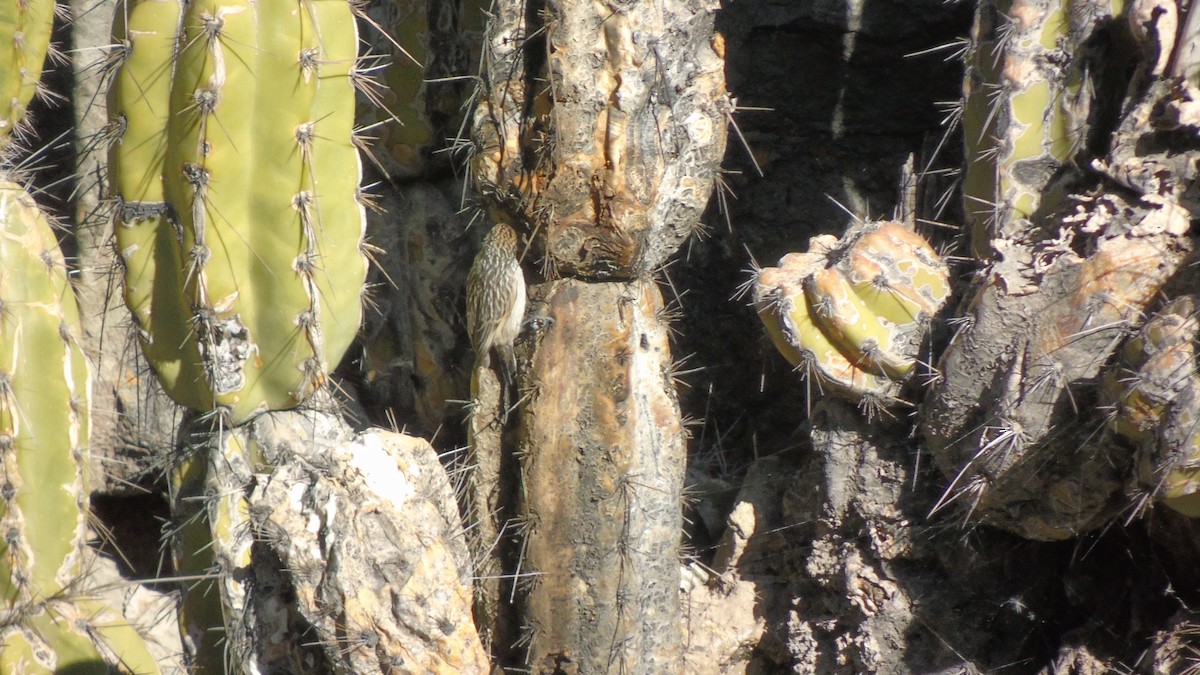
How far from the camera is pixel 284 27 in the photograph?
1.79 meters

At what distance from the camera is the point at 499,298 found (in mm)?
1942

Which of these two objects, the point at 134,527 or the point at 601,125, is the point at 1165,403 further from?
the point at 134,527

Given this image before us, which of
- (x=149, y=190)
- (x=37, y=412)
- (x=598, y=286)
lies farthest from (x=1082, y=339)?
(x=37, y=412)

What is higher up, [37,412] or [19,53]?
[19,53]

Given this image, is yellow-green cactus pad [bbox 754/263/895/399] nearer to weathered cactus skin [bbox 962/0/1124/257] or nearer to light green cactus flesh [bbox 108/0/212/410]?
weathered cactus skin [bbox 962/0/1124/257]

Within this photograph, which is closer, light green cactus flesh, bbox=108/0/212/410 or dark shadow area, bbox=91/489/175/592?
light green cactus flesh, bbox=108/0/212/410

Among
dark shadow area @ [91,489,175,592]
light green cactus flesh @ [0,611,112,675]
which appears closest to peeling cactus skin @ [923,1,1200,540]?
light green cactus flesh @ [0,611,112,675]

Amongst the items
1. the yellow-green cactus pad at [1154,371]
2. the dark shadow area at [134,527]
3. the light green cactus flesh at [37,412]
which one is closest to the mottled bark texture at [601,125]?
the yellow-green cactus pad at [1154,371]

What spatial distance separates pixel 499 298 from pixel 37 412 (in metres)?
0.99

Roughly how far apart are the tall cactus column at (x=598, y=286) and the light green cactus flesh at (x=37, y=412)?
0.95 m

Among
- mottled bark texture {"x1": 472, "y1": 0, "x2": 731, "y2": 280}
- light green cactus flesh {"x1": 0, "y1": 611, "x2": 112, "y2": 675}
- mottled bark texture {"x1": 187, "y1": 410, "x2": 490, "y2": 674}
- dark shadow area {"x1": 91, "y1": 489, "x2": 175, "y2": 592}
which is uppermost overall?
mottled bark texture {"x1": 472, "y1": 0, "x2": 731, "y2": 280}

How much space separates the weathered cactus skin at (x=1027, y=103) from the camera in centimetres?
180

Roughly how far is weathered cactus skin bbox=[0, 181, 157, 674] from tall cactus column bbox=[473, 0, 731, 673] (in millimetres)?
945

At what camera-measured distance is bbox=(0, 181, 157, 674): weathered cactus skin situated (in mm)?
2057
